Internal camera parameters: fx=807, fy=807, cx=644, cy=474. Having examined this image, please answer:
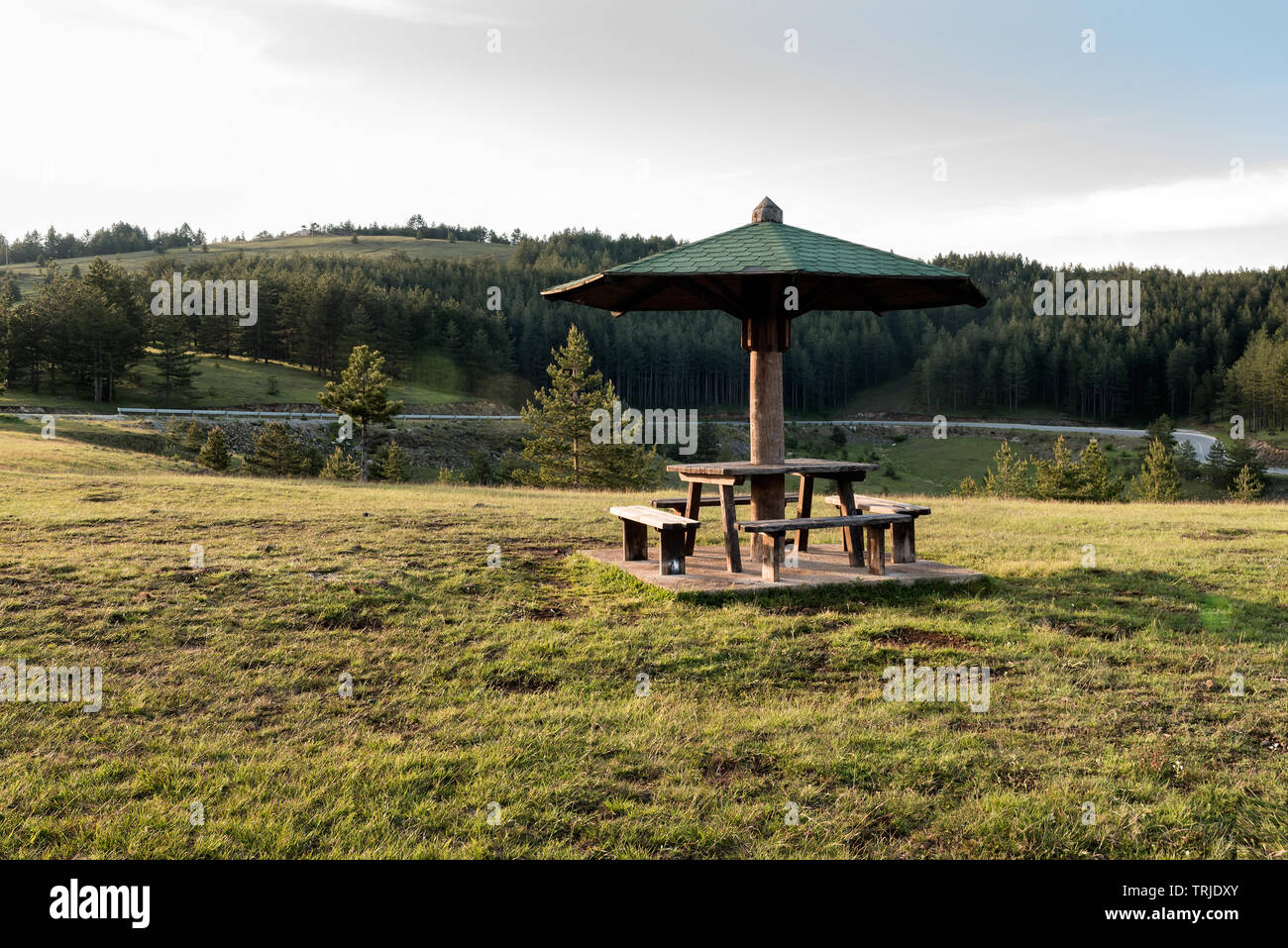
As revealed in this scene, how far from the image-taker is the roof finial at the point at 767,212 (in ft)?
34.1

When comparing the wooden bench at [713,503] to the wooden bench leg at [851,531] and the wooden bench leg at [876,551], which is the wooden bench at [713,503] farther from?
the wooden bench leg at [876,551]

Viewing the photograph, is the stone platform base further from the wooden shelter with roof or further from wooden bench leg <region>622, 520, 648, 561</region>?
the wooden shelter with roof

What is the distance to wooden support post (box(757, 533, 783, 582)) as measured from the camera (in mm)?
8891

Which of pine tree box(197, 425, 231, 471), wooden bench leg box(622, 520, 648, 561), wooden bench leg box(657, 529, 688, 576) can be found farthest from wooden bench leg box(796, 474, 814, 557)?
pine tree box(197, 425, 231, 471)

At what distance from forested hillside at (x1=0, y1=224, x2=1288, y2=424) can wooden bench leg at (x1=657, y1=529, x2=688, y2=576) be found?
59299mm

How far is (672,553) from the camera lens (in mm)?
9172

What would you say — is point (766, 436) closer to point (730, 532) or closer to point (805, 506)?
point (730, 532)

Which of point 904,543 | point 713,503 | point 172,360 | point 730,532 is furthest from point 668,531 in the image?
point 172,360

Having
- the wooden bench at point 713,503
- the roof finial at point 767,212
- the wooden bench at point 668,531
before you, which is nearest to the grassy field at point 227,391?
the wooden bench at point 713,503

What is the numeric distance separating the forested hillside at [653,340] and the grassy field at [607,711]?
58.1m

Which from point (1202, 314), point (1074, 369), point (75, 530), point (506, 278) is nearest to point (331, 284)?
point (506, 278)

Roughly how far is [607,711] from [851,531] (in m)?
5.08

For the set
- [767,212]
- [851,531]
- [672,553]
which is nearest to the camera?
[672,553]

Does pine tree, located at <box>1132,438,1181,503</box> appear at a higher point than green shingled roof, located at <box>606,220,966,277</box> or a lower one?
lower
